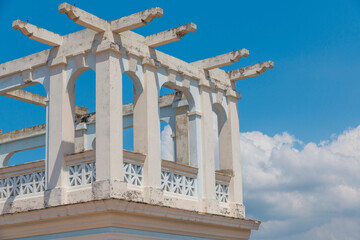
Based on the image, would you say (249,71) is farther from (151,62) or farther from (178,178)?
(178,178)

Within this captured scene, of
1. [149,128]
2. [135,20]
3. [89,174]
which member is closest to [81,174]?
[89,174]

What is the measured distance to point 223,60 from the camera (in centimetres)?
1798

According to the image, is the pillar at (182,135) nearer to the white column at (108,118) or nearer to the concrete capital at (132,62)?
the concrete capital at (132,62)

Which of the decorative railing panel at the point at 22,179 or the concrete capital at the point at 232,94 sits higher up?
the concrete capital at the point at 232,94

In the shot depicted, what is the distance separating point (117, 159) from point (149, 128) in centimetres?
153

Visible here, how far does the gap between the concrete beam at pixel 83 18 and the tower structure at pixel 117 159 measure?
25 mm

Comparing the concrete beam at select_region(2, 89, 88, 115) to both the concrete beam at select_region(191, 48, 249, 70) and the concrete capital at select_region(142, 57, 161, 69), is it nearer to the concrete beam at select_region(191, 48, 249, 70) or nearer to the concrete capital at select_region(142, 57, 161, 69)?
the concrete capital at select_region(142, 57, 161, 69)

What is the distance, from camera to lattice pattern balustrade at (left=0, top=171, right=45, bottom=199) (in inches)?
626

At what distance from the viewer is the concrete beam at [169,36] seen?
1562 cm

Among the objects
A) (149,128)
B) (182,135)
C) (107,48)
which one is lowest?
(149,128)

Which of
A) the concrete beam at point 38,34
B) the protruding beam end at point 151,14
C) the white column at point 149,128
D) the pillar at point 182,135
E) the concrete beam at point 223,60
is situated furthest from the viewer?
the pillar at point 182,135

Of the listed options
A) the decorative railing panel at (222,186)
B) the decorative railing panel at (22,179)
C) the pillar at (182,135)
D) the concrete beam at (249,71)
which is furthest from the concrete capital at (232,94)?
the decorative railing panel at (22,179)

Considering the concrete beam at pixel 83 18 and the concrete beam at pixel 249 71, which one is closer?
the concrete beam at pixel 83 18

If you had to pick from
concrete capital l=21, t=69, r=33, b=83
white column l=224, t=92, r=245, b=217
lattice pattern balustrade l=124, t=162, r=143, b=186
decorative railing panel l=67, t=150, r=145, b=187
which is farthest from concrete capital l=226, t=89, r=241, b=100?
concrete capital l=21, t=69, r=33, b=83
